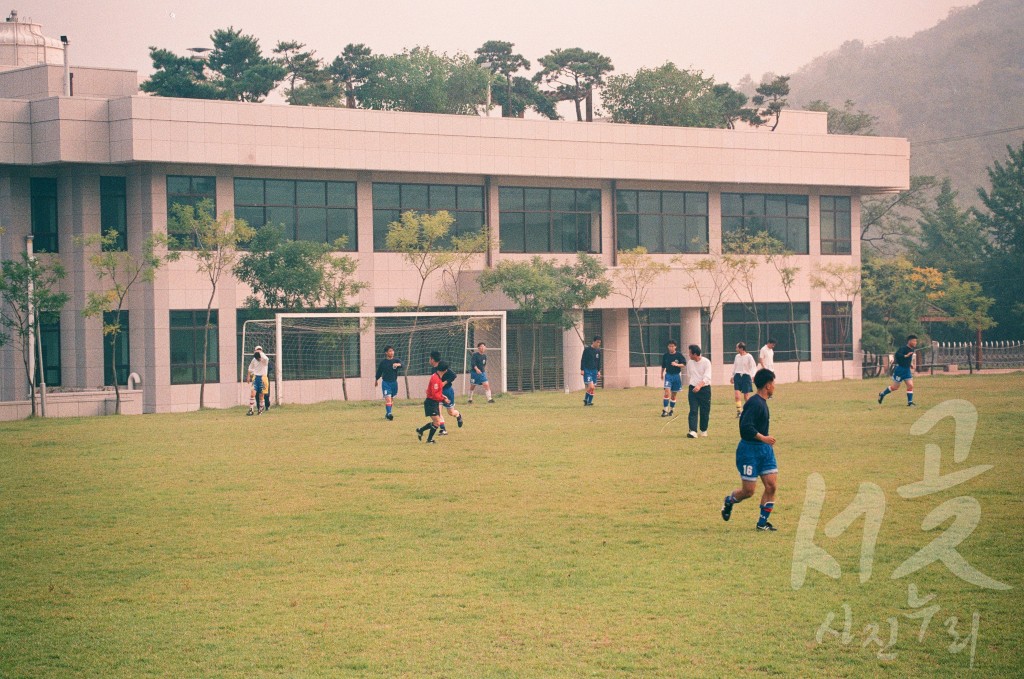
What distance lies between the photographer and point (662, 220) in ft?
165

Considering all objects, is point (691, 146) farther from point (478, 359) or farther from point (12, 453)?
point (12, 453)

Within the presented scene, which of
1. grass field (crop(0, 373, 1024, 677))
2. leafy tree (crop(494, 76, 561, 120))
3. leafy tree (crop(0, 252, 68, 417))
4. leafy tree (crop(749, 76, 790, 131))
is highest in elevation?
leafy tree (crop(494, 76, 561, 120))

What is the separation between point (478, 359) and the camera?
35.4 metres

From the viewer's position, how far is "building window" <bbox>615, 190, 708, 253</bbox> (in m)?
49.8

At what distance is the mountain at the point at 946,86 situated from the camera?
140250 mm

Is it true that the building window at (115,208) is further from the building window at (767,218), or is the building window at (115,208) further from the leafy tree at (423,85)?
the leafy tree at (423,85)

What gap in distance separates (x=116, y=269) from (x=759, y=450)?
106ft

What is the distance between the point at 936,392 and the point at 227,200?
25.8 metres

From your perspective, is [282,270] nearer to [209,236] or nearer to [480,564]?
[209,236]

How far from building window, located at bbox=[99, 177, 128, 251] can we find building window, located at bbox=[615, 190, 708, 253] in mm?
20350

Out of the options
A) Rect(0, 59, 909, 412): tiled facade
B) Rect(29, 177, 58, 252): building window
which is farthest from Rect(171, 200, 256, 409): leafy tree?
Rect(29, 177, 58, 252): building window

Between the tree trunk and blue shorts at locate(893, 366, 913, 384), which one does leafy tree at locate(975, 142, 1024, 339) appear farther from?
the tree trunk

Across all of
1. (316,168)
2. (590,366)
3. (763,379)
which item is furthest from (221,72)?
(763,379)

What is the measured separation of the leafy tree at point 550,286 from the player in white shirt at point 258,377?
470 inches
